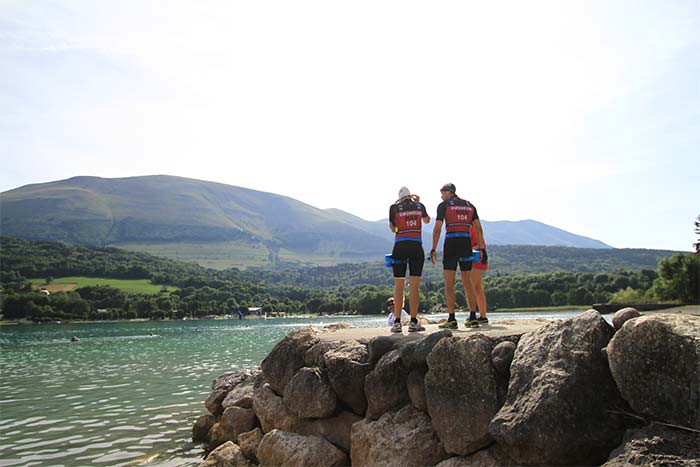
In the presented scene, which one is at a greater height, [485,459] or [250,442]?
[485,459]

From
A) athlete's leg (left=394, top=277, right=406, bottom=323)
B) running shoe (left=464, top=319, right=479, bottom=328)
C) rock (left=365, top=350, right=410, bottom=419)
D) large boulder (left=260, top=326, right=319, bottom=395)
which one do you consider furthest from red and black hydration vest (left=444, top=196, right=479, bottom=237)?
large boulder (left=260, top=326, right=319, bottom=395)

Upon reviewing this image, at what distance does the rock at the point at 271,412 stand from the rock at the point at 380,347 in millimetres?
2305

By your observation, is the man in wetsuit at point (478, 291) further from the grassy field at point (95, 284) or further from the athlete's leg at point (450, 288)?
the grassy field at point (95, 284)

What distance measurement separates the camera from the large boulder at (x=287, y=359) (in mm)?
10914

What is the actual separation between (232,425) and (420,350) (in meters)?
6.33

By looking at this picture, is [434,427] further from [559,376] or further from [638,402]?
[638,402]

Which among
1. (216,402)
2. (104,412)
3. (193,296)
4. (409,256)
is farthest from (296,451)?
(193,296)

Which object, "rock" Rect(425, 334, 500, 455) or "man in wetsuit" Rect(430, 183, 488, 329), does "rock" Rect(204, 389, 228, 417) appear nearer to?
"man in wetsuit" Rect(430, 183, 488, 329)

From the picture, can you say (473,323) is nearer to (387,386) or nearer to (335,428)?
(387,386)

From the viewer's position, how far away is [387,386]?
846cm

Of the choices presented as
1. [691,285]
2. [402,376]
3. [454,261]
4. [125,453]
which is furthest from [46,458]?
[691,285]

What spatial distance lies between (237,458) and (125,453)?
352 cm

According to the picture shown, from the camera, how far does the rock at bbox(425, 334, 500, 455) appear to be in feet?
22.2

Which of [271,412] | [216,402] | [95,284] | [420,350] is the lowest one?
[95,284]
